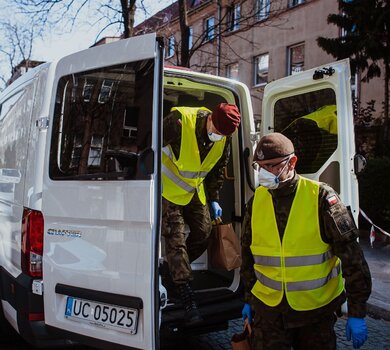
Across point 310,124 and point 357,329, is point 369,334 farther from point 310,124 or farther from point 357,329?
point 357,329

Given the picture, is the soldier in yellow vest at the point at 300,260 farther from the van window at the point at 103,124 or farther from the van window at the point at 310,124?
the van window at the point at 310,124

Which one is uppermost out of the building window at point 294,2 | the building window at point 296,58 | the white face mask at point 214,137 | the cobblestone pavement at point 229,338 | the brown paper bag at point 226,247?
the building window at point 294,2

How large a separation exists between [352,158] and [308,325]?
4.65 ft

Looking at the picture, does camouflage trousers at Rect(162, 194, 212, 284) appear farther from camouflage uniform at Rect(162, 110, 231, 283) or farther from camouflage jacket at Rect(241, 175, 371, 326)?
camouflage jacket at Rect(241, 175, 371, 326)

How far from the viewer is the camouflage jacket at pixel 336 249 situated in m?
2.36

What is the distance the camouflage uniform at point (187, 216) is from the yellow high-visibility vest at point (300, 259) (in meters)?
1.15

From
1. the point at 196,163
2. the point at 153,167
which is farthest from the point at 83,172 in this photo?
the point at 196,163

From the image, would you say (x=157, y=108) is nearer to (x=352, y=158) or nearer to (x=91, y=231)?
(x=91, y=231)

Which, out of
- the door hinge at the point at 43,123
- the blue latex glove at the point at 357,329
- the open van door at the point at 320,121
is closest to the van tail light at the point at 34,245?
the door hinge at the point at 43,123

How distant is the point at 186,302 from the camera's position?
3512mm

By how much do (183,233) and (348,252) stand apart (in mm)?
1574

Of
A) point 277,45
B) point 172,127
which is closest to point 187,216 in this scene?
point 172,127

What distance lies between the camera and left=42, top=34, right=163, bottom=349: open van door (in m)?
2.64

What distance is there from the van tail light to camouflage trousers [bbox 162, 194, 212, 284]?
99 cm
